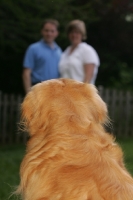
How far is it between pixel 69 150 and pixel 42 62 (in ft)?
20.0

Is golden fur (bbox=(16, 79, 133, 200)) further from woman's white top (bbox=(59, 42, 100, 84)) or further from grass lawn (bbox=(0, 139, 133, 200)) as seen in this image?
woman's white top (bbox=(59, 42, 100, 84))

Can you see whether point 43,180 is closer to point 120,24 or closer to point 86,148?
point 86,148

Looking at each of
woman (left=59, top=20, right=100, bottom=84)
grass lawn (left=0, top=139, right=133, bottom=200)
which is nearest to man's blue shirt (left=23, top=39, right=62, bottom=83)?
woman (left=59, top=20, right=100, bottom=84)


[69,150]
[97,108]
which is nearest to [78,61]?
[97,108]

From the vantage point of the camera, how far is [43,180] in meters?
3.92

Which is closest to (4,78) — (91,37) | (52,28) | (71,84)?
(91,37)

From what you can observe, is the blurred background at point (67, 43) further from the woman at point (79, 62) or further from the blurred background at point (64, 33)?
the woman at point (79, 62)

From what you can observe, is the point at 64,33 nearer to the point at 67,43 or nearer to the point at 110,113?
the point at 67,43

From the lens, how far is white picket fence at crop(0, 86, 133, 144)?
16547 mm

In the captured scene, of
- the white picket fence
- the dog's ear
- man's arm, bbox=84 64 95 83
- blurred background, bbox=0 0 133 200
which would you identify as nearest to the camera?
the dog's ear

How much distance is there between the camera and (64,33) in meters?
17.3

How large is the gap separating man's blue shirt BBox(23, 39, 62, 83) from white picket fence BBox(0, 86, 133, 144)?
20.3 ft

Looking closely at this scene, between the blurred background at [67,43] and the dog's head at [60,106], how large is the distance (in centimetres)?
932

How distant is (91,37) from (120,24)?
924mm
